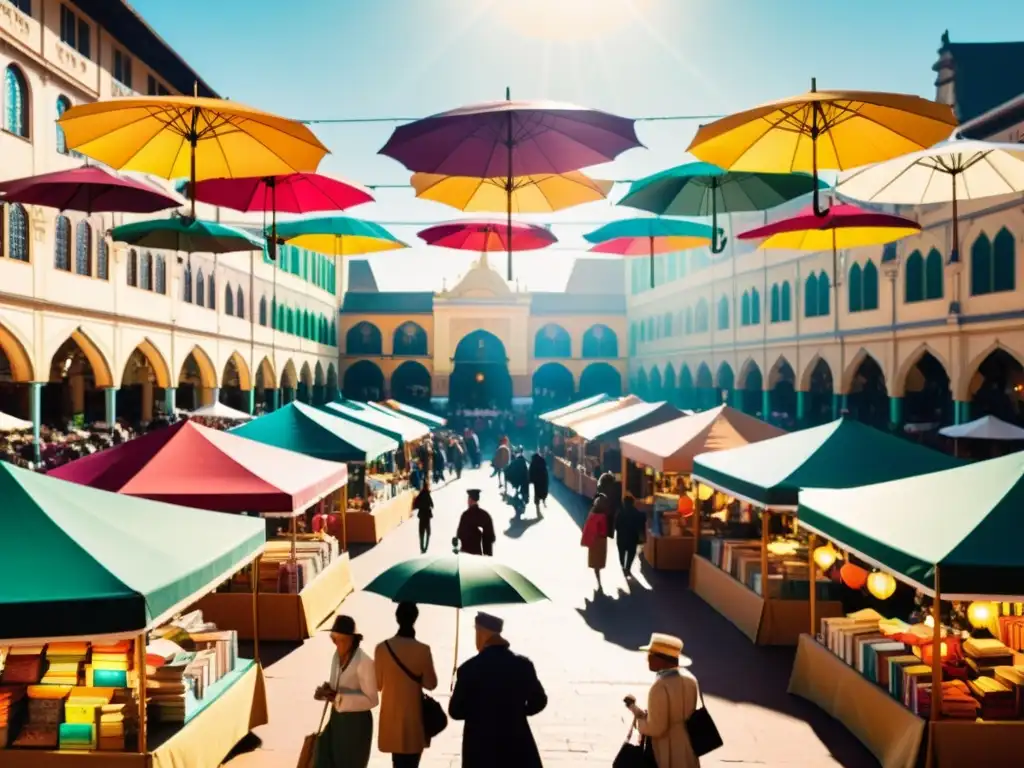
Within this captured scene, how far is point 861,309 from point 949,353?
431 cm

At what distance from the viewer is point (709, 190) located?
1134cm

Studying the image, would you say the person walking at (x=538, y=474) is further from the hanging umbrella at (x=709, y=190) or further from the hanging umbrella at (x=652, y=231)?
the hanging umbrella at (x=709, y=190)

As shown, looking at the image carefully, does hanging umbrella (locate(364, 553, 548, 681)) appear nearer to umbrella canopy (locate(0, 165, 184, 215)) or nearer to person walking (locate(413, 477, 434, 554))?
umbrella canopy (locate(0, 165, 184, 215))

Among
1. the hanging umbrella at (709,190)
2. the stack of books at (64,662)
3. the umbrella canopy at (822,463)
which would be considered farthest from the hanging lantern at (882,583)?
the stack of books at (64,662)

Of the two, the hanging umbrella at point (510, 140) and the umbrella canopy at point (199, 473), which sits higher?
the hanging umbrella at point (510, 140)

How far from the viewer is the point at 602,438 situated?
669 inches

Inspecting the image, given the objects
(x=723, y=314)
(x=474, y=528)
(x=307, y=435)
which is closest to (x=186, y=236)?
(x=307, y=435)

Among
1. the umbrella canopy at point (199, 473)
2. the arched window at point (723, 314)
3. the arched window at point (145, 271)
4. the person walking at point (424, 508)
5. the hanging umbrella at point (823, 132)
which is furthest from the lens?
the arched window at point (723, 314)

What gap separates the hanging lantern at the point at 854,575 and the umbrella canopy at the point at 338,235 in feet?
22.6

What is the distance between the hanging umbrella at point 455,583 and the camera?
5590mm

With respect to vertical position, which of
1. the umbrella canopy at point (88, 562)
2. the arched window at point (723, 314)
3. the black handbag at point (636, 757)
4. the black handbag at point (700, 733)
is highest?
the arched window at point (723, 314)

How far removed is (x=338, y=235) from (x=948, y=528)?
332 inches

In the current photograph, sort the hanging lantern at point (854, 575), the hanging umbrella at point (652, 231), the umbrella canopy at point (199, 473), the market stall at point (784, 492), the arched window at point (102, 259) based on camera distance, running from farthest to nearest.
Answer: the arched window at point (102, 259) → the hanging umbrella at point (652, 231) → the market stall at point (784, 492) → the umbrella canopy at point (199, 473) → the hanging lantern at point (854, 575)

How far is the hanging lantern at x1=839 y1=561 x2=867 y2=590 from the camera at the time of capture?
796 cm
